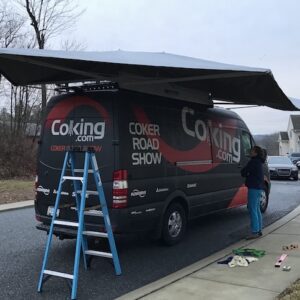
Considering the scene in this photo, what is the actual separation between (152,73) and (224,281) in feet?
10.5

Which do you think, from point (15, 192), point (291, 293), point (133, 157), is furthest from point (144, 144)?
point (15, 192)

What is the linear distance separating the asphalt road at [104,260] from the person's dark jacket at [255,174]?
41.5 inches

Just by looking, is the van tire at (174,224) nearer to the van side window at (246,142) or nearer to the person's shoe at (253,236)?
the person's shoe at (253,236)

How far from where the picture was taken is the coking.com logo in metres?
7.12

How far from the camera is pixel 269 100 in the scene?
32.5 feet

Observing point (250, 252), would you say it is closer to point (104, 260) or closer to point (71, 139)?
point (104, 260)

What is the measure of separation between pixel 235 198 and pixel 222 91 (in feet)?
7.93

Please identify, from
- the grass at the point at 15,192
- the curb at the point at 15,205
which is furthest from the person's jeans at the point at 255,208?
the grass at the point at 15,192

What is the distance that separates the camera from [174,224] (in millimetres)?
8336

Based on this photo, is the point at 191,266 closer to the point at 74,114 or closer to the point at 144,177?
the point at 144,177

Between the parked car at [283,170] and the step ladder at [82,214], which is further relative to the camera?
the parked car at [283,170]

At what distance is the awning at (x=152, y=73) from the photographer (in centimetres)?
599

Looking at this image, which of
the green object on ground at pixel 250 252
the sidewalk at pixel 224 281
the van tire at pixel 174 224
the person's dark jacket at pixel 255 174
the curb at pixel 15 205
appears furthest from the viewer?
the curb at pixel 15 205

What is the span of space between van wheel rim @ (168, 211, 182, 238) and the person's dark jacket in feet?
5.02
